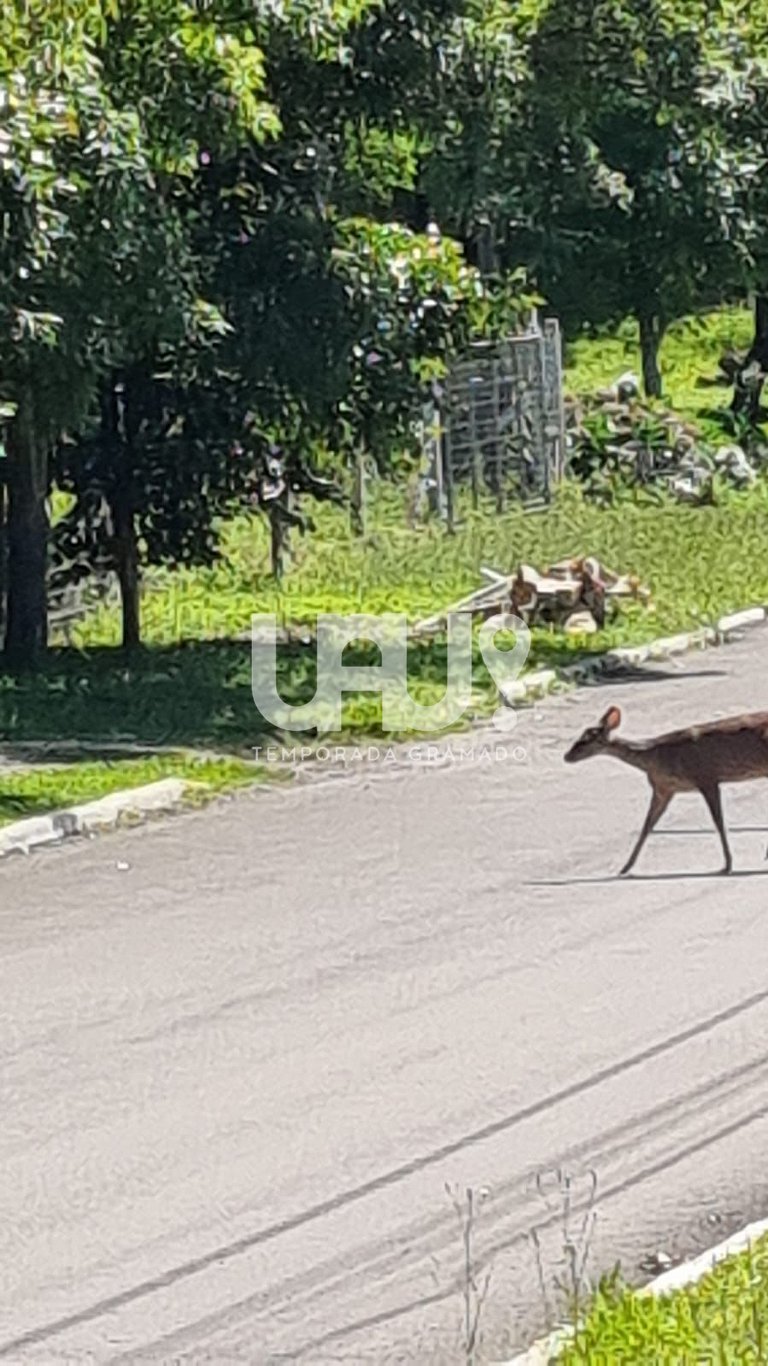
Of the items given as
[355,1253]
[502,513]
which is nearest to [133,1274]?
Answer: [355,1253]

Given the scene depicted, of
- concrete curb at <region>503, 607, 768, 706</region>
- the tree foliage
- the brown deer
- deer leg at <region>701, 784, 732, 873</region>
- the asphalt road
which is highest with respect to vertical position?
the tree foliage

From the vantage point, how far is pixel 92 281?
57.9 ft

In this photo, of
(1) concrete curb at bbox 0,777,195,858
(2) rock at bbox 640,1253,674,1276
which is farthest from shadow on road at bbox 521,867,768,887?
(2) rock at bbox 640,1253,674,1276

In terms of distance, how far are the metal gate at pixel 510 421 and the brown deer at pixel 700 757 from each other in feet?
Result: 62.4

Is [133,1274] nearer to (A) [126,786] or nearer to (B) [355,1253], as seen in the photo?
(B) [355,1253]

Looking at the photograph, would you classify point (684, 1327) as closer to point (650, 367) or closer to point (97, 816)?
point (97, 816)

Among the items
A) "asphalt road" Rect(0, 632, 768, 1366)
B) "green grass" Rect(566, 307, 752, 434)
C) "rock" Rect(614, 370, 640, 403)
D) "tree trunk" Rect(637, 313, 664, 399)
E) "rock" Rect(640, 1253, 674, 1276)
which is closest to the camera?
"asphalt road" Rect(0, 632, 768, 1366)

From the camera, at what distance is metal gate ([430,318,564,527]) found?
33.9 metres

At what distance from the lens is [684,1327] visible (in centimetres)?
714

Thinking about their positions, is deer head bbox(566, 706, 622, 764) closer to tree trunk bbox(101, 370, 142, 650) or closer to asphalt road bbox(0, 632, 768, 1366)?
asphalt road bbox(0, 632, 768, 1366)

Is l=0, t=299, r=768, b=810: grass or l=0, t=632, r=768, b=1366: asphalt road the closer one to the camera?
l=0, t=632, r=768, b=1366: asphalt road

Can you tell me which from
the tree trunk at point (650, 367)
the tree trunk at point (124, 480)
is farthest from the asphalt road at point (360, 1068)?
the tree trunk at point (650, 367)

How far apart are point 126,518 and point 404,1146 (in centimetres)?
1322

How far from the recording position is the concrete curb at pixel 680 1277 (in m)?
7.14
